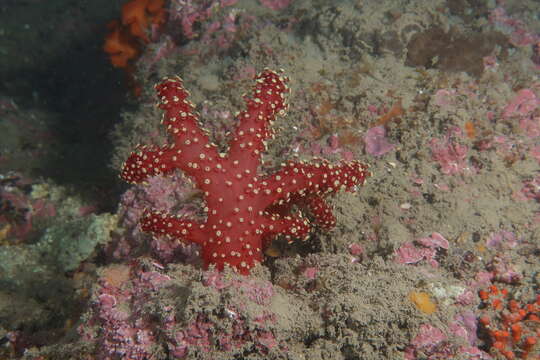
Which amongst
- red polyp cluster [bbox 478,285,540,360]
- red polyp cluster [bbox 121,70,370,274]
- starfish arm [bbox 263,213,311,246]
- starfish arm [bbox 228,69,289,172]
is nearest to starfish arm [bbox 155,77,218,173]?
red polyp cluster [bbox 121,70,370,274]

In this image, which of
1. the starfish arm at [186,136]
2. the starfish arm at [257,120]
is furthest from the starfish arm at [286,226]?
the starfish arm at [186,136]

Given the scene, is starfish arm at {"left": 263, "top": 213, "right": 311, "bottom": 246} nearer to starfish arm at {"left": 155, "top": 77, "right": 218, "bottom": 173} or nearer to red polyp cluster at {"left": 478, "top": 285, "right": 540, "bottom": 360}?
starfish arm at {"left": 155, "top": 77, "right": 218, "bottom": 173}

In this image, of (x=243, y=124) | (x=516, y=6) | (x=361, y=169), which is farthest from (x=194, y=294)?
(x=516, y=6)

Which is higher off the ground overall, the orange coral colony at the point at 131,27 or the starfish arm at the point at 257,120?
the orange coral colony at the point at 131,27

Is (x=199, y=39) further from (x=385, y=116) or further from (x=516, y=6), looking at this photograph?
(x=516, y=6)

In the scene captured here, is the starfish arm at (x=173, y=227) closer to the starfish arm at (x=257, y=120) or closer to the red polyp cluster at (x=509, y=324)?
the starfish arm at (x=257, y=120)

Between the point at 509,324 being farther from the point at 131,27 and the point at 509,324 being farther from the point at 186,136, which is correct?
the point at 131,27

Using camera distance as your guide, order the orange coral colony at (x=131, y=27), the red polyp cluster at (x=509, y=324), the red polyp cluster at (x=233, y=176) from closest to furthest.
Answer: the red polyp cluster at (x=233, y=176), the red polyp cluster at (x=509, y=324), the orange coral colony at (x=131, y=27)
